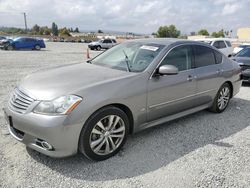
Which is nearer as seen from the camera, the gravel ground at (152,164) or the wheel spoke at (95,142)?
the gravel ground at (152,164)

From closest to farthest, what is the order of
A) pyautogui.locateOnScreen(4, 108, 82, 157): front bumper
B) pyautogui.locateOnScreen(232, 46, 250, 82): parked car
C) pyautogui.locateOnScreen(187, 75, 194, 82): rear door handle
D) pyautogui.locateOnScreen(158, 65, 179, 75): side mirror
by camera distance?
pyautogui.locateOnScreen(4, 108, 82, 157): front bumper < pyautogui.locateOnScreen(158, 65, 179, 75): side mirror < pyautogui.locateOnScreen(187, 75, 194, 82): rear door handle < pyautogui.locateOnScreen(232, 46, 250, 82): parked car

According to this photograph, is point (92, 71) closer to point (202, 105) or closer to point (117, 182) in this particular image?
point (117, 182)

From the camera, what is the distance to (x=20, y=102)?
2.96 meters

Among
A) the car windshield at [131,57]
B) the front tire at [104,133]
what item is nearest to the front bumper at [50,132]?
the front tire at [104,133]

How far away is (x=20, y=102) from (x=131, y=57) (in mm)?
1871

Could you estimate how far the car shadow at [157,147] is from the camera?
2920 mm

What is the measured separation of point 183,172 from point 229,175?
57 centimetres

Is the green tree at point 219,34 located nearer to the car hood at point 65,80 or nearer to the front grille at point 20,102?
the car hood at point 65,80

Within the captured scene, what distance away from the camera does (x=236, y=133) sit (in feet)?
13.6

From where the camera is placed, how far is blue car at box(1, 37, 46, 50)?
21.5 m

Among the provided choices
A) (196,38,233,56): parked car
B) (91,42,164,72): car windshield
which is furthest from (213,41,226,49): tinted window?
(91,42,164,72): car windshield

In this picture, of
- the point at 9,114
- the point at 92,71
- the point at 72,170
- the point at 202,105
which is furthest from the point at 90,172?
the point at 202,105

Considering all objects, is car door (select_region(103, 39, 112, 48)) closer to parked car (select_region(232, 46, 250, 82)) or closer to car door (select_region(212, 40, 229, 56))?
car door (select_region(212, 40, 229, 56))

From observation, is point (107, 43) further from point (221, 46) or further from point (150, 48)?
point (150, 48)
